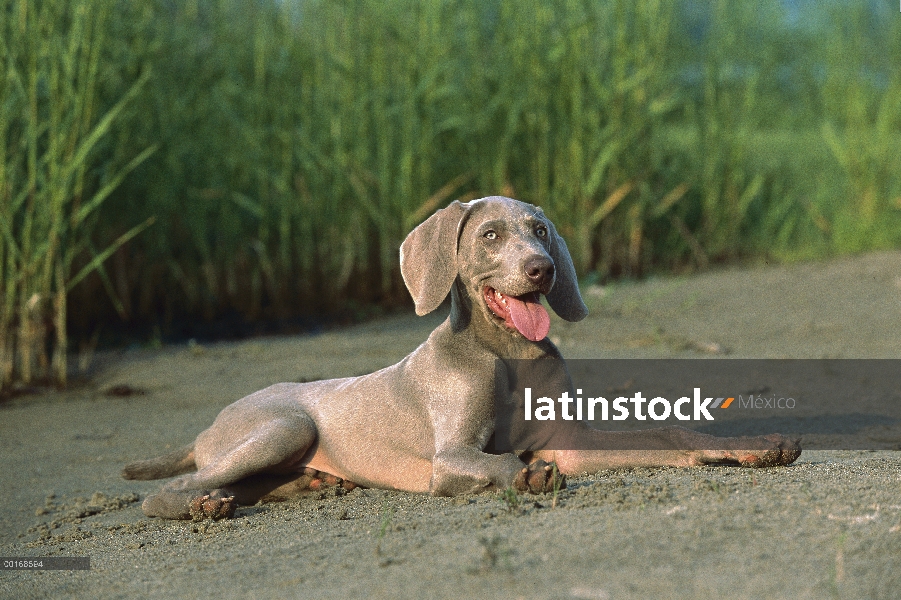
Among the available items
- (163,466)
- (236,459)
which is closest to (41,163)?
(163,466)

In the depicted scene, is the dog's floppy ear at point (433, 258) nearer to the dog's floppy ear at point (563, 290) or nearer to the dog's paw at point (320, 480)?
the dog's floppy ear at point (563, 290)

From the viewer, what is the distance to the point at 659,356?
605cm

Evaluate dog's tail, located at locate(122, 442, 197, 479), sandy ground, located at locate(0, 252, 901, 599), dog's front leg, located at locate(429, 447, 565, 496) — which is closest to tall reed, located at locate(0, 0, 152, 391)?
sandy ground, located at locate(0, 252, 901, 599)

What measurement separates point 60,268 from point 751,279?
4749mm

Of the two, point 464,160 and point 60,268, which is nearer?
point 60,268

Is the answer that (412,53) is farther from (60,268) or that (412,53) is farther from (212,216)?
(60,268)

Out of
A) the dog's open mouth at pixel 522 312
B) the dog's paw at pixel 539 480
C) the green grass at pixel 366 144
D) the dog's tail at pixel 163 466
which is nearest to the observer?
the dog's paw at pixel 539 480

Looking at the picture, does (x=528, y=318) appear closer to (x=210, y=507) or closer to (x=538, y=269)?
(x=538, y=269)

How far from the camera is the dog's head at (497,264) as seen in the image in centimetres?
363

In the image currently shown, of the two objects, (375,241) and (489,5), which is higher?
(489,5)

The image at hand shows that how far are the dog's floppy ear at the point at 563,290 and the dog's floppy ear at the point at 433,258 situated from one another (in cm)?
35

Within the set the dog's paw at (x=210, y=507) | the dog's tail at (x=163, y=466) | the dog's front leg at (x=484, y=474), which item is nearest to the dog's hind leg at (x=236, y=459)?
the dog's paw at (x=210, y=507)

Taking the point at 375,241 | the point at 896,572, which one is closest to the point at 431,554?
the point at 896,572

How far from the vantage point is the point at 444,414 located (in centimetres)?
373
